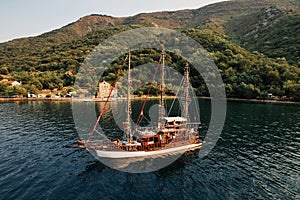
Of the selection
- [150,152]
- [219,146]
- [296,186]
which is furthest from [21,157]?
[296,186]

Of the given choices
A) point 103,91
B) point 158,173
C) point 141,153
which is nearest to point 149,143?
point 141,153

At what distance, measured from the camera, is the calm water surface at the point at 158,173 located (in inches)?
1122

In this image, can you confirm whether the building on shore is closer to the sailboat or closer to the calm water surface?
the calm water surface

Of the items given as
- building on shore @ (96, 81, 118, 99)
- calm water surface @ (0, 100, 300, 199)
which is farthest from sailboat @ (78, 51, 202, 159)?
building on shore @ (96, 81, 118, 99)

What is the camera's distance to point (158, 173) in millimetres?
34531

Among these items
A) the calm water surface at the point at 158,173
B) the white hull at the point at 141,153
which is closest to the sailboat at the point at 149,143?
the white hull at the point at 141,153

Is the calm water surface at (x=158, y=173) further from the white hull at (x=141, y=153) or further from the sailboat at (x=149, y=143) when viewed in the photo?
the sailboat at (x=149, y=143)

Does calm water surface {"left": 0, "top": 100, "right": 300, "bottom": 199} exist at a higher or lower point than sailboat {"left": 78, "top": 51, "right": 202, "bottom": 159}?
lower

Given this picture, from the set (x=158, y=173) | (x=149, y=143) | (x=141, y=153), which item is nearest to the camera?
(x=158, y=173)

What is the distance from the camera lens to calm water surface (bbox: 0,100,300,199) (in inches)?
1122

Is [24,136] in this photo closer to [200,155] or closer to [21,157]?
[21,157]

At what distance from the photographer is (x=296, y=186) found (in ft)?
102

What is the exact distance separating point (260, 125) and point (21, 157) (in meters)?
70.7

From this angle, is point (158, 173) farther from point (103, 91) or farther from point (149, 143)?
point (103, 91)
